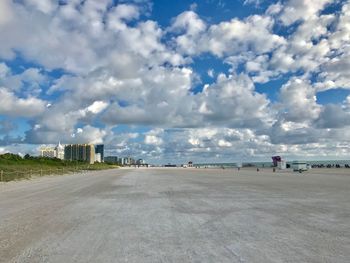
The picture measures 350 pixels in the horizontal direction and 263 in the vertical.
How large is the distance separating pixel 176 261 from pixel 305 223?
239 inches

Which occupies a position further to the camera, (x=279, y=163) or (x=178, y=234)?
(x=279, y=163)

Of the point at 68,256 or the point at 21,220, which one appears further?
the point at 21,220

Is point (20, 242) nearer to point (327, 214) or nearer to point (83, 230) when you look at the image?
point (83, 230)

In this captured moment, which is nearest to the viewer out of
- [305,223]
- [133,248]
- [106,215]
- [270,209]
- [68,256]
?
[68,256]

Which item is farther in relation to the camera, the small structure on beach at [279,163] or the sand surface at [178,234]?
the small structure on beach at [279,163]

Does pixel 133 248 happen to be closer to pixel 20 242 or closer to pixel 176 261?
pixel 176 261

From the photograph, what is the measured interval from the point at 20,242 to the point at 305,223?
25.7ft

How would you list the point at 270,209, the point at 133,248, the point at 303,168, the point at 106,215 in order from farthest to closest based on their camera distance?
the point at 303,168 → the point at 270,209 → the point at 106,215 → the point at 133,248

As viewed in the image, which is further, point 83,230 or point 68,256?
point 83,230

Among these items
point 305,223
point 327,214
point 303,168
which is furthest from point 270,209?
point 303,168

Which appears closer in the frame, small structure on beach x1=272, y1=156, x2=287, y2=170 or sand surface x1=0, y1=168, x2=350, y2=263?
sand surface x1=0, y1=168, x2=350, y2=263

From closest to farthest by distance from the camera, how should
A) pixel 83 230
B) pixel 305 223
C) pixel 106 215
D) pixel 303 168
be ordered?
pixel 83 230
pixel 305 223
pixel 106 215
pixel 303 168

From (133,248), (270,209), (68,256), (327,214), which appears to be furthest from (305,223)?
(68,256)

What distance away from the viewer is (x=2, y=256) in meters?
8.37
